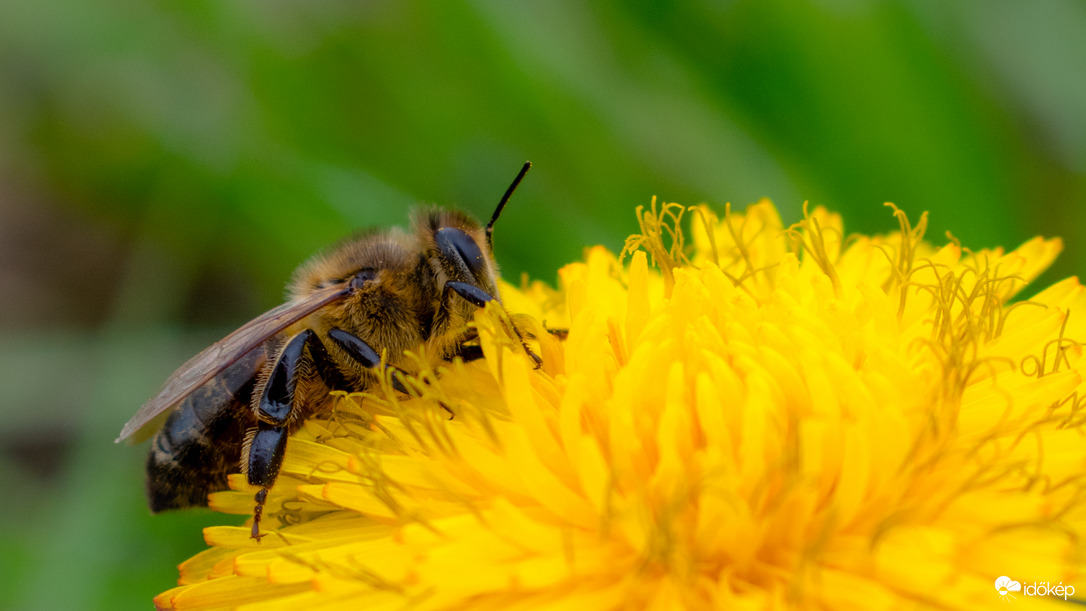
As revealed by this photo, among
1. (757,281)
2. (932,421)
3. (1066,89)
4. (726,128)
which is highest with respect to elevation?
(1066,89)

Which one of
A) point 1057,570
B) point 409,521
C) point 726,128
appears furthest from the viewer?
point 726,128

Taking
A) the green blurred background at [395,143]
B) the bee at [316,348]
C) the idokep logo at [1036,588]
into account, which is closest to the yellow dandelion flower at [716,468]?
the idokep logo at [1036,588]

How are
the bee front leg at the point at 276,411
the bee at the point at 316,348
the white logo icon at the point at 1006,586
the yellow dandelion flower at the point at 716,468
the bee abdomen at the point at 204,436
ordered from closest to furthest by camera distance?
Result: the white logo icon at the point at 1006,586 < the yellow dandelion flower at the point at 716,468 < the bee front leg at the point at 276,411 < the bee at the point at 316,348 < the bee abdomen at the point at 204,436

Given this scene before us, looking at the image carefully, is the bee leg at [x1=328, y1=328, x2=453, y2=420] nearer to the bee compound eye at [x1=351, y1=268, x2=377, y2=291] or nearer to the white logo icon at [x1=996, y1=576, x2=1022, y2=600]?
the bee compound eye at [x1=351, y1=268, x2=377, y2=291]

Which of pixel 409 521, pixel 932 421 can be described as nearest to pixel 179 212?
pixel 409 521

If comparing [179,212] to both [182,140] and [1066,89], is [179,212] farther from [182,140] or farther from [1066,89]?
[1066,89]

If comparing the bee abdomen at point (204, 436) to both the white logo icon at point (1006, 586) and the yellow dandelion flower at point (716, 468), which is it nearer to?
the yellow dandelion flower at point (716, 468)
